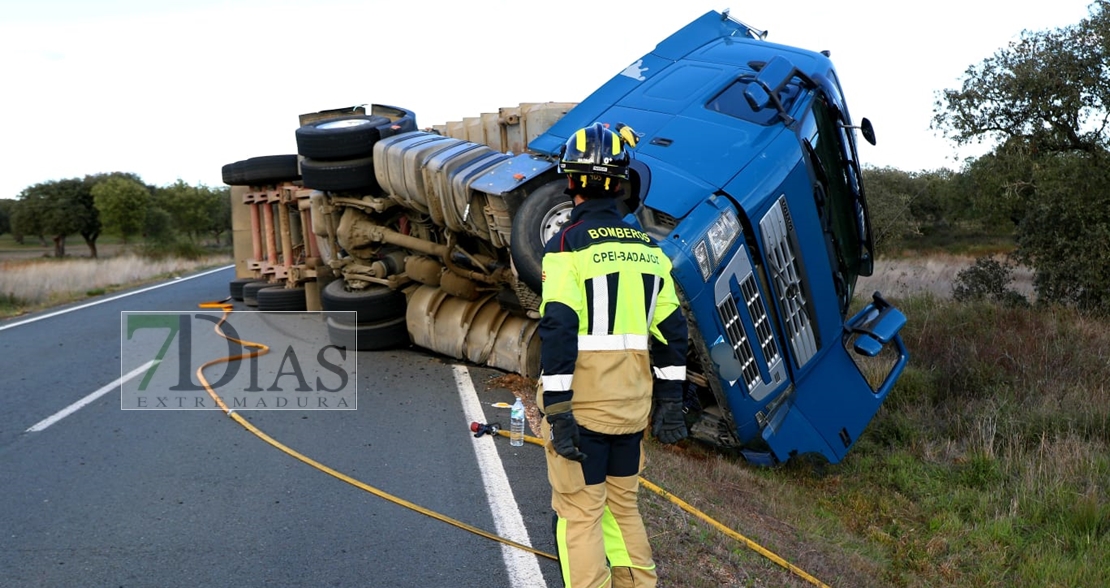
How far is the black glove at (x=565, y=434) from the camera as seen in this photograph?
3.15 meters

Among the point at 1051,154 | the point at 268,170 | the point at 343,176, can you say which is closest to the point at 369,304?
the point at 343,176

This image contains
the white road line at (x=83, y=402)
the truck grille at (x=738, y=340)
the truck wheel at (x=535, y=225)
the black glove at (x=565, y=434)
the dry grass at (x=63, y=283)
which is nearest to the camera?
the black glove at (x=565, y=434)

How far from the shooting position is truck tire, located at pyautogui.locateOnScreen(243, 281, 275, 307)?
11788mm

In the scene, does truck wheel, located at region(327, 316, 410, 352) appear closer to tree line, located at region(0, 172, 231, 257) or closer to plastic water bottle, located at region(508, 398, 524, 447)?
plastic water bottle, located at region(508, 398, 524, 447)

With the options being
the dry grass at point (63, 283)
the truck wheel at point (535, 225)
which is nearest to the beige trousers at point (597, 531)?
the truck wheel at point (535, 225)

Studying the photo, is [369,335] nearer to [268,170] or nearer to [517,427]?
[517,427]

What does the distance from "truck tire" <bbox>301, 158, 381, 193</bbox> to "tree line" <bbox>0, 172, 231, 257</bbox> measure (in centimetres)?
4707

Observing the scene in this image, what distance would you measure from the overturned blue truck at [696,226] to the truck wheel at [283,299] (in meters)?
1.92

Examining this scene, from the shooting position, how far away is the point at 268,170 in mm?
11086

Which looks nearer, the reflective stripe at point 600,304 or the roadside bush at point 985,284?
the reflective stripe at point 600,304

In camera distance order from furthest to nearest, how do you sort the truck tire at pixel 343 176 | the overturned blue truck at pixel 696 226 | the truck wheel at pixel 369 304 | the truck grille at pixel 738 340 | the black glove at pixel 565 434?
the truck tire at pixel 343 176 → the truck wheel at pixel 369 304 → the overturned blue truck at pixel 696 226 → the truck grille at pixel 738 340 → the black glove at pixel 565 434

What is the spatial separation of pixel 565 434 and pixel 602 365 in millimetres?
304

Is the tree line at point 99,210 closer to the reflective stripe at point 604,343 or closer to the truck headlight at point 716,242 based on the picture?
the truck headlight at point 716,242

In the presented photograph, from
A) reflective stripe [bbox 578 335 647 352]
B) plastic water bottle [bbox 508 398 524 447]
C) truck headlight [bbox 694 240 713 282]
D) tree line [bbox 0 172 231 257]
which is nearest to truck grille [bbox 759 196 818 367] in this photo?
truck headlight [bbox 694 240 713 282]
